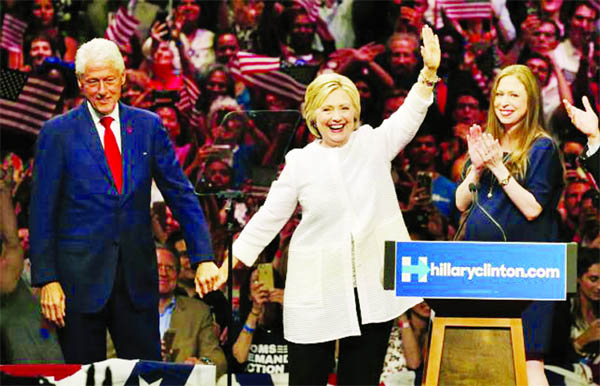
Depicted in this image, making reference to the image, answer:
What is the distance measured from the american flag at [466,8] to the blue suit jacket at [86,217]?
2.33 meters

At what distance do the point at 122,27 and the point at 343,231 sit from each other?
263cm

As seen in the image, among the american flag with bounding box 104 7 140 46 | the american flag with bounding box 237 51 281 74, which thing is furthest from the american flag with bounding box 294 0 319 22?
the american flag with bounding box 104 7 140 46

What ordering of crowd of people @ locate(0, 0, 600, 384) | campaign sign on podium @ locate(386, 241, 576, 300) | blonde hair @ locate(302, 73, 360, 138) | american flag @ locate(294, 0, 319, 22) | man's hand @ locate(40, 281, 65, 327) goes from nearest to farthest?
1. campaign sign on podium @ locate(386, 241, 576, 300)
2. blonde hair @ locate(302, 73, 360, 138)
3. man's hand @ locate(40, 281, 65, 327)
4. crowd of people @ locate(0, 0, 600, 384)
5. american flag @ locate(294, 0, 319, 22)

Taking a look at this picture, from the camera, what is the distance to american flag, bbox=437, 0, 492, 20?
6.53 metres

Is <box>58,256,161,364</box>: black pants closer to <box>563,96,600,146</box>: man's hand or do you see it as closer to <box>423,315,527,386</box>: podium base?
<box>423,315,527,386</box>: podium base

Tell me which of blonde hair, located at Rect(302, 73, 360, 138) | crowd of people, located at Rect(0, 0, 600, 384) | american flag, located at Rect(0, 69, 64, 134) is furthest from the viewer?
american flag, located at Rect(0, 69, 64, 134)

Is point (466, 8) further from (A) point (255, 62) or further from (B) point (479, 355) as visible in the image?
(B) point (479, 355)

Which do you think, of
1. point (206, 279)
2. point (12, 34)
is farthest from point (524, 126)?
point (12, 34)

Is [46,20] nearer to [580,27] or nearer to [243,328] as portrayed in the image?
[243,328]

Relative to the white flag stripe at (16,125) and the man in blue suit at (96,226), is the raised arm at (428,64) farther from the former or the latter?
the white flag stripe at (16,125)

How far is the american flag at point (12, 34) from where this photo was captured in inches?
268

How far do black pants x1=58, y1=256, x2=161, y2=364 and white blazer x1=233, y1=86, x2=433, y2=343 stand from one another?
0.81 m

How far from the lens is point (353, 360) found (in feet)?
15.7

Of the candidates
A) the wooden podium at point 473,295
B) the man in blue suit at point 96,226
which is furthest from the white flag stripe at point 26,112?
the wooden podium at point 473,295
